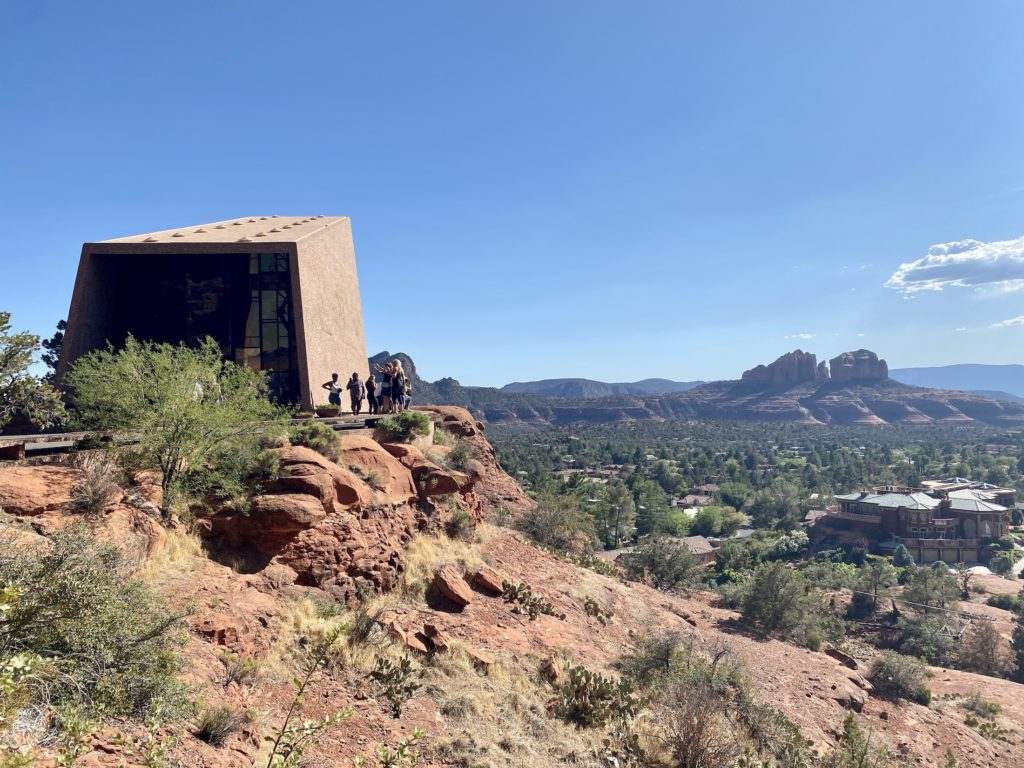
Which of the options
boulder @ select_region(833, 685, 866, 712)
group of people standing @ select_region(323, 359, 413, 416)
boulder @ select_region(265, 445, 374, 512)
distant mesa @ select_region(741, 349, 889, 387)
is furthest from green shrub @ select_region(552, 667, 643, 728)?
distant mesa @ select_region(741, 349, 889, 387)

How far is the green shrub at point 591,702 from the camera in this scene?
7320 mm

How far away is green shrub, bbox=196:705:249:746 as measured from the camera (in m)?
4.57

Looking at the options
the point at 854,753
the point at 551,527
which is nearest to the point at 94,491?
the point at 854,753

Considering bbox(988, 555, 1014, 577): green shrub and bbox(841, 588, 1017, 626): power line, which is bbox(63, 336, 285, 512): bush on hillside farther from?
bbox(988, 555, 1014, 577): green shrub

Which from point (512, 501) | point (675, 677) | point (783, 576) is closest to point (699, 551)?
point (783, 576)

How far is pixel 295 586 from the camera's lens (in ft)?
24.8

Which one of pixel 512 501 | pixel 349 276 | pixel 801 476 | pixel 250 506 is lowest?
pixel 801 476

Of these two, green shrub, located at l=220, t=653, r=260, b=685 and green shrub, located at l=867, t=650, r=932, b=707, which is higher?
green shrub, located at l=220, t=653, r=260, b=685

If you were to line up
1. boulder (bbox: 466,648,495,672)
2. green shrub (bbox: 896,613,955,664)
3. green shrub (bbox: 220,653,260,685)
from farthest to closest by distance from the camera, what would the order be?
green shrub (bbox: 896,613,955,664) → boulder (bbox: 466,648,495,672) → green shrub (bbox: 220,653,260,685)

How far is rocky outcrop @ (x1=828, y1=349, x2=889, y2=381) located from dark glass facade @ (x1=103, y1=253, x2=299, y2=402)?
204 metres

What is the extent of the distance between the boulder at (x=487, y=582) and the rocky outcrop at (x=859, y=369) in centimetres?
20605

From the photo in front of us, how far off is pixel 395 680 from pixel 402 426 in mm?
7333

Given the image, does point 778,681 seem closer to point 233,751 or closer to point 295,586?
point 295,586

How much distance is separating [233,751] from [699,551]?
127 ft
